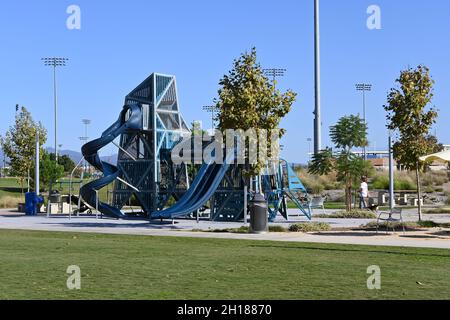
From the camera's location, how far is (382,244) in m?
16.4

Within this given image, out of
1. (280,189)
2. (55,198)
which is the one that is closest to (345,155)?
(280,189)

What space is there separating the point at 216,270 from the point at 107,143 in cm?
1667

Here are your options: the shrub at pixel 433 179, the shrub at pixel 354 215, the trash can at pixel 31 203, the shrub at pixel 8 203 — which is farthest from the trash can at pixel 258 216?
the shrub at pixel 433 179

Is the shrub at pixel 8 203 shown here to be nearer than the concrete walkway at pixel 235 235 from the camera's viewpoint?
No

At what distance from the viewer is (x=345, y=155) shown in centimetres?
3023

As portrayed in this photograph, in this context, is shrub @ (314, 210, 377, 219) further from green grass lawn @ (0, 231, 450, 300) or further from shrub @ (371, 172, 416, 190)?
shrub @ (371, 172, 416, 190)

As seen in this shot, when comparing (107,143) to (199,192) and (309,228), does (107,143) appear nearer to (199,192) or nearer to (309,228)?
(199,192)

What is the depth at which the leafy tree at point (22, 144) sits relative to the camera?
1852 inches

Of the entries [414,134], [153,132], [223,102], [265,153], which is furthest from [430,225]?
[153,132]

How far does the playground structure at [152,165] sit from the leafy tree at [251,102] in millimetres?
4340

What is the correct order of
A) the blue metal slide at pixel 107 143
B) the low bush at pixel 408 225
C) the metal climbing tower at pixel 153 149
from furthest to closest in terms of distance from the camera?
the metal climbing tower at pixel 153 149
the blue metal slide at pixel 107 143
the low bush at pixel 408 225

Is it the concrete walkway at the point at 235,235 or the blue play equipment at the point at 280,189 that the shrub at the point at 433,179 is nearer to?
the blue play equipment at the point at 280,189
